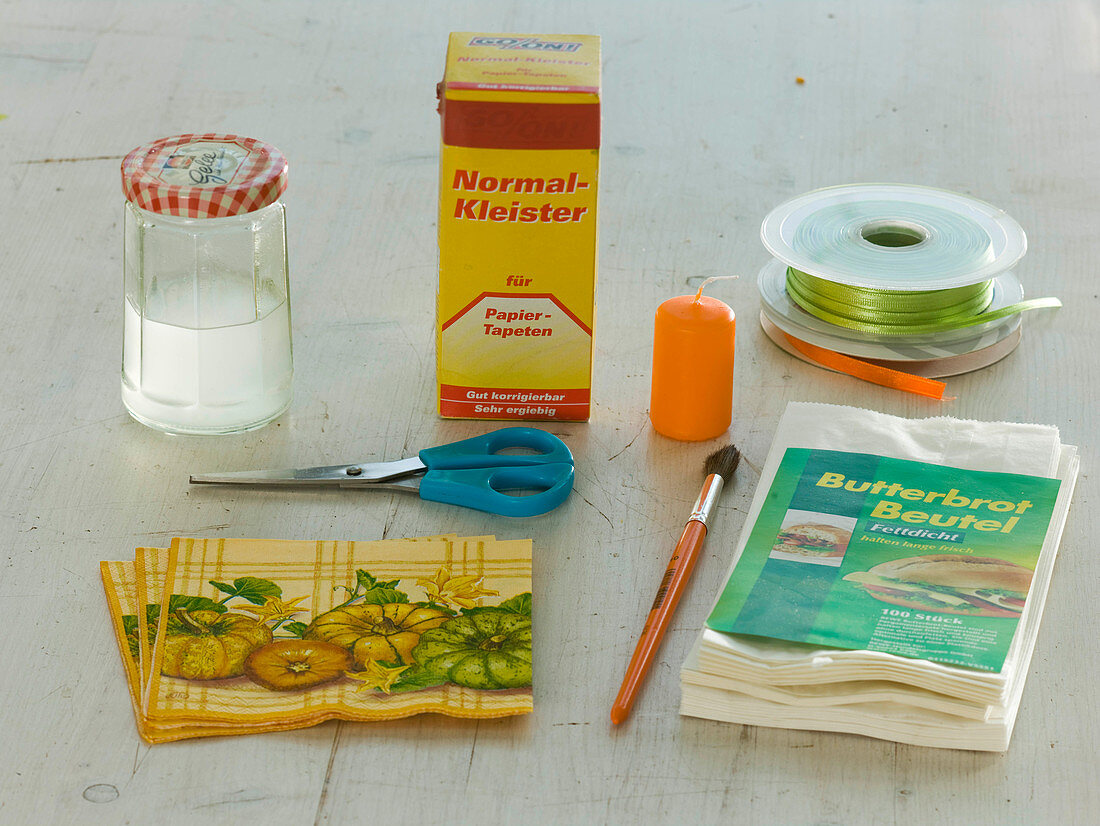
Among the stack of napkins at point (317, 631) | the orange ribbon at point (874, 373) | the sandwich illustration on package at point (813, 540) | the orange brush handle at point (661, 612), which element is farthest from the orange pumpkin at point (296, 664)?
the orange ribbon at point (874, 373)

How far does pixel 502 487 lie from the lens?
844 mm

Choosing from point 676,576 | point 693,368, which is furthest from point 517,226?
point 676,576

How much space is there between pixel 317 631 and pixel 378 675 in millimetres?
51

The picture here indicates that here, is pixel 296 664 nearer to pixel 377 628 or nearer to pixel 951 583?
pixel 377 628

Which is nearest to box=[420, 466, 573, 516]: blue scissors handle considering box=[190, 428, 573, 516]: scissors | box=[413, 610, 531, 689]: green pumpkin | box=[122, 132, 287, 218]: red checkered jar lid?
box=[190, 428, 573, 516]: scissors

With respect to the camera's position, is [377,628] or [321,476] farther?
[321,476]

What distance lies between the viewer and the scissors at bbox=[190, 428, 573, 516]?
821mm

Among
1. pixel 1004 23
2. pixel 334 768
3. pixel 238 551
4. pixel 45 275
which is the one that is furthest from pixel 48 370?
pixel 1004 23

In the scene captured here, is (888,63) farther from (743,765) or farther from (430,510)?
(743,765)

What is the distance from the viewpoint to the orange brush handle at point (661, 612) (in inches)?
26.5

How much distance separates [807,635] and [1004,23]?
1.21m

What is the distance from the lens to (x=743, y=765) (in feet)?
2.12

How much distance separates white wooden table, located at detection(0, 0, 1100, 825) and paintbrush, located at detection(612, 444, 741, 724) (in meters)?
0.01

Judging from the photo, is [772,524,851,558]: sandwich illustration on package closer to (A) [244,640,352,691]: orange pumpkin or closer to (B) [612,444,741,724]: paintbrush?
(B) [612,444,741,724]: paintbrush
